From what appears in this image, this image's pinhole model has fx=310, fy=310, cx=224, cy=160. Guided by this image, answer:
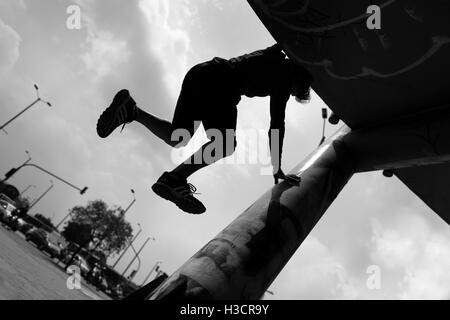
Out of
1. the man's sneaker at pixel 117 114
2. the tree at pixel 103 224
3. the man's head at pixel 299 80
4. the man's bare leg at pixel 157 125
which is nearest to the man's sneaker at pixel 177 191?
the man's bare leg at pixel 157 125

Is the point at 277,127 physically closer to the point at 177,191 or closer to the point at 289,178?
the point at 289,178

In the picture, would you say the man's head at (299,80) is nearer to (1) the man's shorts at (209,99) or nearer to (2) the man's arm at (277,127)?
(2) the man's arm at (277,127)

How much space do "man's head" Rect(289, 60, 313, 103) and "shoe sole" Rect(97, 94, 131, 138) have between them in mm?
1431

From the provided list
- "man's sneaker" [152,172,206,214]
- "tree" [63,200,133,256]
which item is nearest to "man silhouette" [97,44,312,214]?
"man's sneaker" [152,172,206,214]

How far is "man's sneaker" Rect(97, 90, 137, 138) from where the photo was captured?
8.20 ft

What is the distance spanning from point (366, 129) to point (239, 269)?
9.20 feet

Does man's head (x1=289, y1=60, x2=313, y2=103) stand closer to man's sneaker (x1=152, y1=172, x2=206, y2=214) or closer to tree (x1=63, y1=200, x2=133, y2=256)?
man's sneaker (x1=152, y1=172, x2=206, y2=214)

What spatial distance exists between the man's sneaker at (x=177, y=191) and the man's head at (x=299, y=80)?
133cm

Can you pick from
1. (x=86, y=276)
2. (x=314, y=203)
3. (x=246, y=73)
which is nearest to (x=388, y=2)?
(x=246, y=73)

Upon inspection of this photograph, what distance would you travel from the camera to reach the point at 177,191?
2285 millimetres

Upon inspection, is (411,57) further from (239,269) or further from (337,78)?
(239,269)

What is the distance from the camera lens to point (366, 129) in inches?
149

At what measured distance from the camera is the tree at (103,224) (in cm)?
5731

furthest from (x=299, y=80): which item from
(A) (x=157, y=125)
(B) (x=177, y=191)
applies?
(B) (x=177, y=191)
